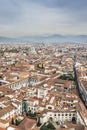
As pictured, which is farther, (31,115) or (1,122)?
(31,115)

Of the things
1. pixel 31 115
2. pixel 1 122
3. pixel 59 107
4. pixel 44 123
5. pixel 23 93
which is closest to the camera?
pixel 1 122

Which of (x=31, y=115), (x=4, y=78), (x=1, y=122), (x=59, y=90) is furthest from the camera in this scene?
(x=4, y=78)

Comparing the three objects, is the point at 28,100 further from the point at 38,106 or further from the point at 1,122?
the point at 1,122

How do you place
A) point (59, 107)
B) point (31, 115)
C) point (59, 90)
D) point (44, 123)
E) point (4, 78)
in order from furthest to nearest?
1. point (4, 78)
2. point (59, 90)
3. point (59, 107)
4. point (31, 115)
5. point (44, 123)

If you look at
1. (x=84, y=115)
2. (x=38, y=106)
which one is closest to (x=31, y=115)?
(x=38, y=106)

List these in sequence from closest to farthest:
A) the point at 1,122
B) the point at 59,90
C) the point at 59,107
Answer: the point at 1,122, the point at 59,107, the point at 59,90

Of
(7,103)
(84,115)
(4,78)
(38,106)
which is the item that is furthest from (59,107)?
(4,78)

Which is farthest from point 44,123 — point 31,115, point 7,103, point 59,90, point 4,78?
point 4,78

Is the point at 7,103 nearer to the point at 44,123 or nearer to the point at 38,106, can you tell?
the point at 38,106

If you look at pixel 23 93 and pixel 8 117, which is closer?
pixel 8 117
